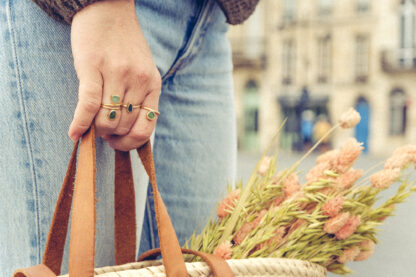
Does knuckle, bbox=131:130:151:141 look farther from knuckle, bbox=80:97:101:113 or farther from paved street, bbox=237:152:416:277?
paved street, bbox=237:152:416:277

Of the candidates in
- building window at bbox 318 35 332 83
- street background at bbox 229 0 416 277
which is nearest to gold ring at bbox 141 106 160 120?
street background at bbox 229 0 416 277

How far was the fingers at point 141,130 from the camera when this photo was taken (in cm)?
75

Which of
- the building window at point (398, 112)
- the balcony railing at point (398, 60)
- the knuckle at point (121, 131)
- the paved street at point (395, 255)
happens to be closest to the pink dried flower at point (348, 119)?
the knuckle at point (121, 131)

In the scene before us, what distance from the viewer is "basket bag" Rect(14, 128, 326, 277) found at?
69 centimetres

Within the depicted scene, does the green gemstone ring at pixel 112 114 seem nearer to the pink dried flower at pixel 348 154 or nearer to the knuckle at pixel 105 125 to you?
the knuckle at pixel 105 125

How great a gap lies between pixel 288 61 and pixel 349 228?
743 inches

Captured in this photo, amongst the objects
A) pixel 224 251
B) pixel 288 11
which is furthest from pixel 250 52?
pixel 224 251

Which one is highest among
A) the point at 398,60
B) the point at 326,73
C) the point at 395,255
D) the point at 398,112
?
the point at 395,255

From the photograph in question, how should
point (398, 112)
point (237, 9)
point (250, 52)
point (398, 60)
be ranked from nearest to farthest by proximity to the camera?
point (237, 9)
point (398, 112)
point (398, 60)
point (250, 52)

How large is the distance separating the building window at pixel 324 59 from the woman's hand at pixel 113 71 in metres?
18.5

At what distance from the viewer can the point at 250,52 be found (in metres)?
20.2

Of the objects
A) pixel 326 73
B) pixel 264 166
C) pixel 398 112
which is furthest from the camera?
pixel 326 73

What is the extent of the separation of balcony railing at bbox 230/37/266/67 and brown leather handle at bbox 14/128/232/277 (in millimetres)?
19247

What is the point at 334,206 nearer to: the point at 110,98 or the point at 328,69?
the point at 110,98
